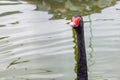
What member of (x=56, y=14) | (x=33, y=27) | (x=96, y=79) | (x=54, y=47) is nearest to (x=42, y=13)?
(x=56, y=14)

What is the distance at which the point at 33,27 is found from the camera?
37.0ft

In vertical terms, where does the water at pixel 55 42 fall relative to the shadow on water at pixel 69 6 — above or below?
below

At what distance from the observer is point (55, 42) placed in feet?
32.1

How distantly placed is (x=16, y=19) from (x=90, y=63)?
4.60m

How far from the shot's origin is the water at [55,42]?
8.16 m

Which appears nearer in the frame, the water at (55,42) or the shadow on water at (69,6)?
the water at (55,42)

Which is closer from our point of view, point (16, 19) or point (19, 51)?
point (19, 51)

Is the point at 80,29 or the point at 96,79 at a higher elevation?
the point at 80,29

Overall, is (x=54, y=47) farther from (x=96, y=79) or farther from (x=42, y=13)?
(x=42, y=13)

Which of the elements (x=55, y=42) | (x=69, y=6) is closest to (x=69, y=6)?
(x=69, y=6)

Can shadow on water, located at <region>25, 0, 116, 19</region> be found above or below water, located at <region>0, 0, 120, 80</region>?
above

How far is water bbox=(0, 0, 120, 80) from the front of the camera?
8156mm

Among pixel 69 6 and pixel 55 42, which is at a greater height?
pixel 69 6

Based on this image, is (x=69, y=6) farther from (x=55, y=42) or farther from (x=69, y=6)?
(x=55, y=42)
